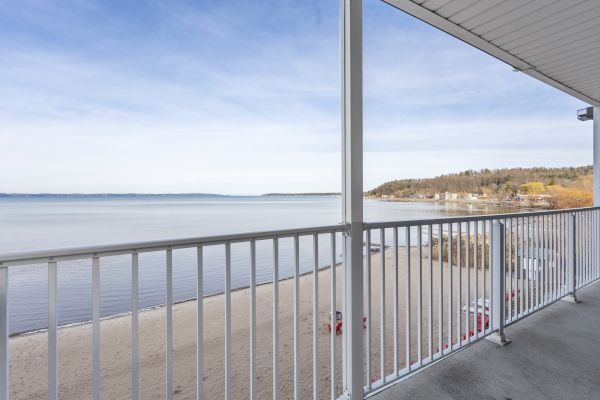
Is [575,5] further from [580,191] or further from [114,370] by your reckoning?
[114,370]

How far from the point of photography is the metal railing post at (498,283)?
94.1 inches

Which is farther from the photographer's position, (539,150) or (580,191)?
(539,150)

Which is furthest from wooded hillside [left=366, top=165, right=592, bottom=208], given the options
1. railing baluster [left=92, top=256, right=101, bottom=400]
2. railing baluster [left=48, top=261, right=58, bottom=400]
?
railing baluster [left=48, top=261, right=58, bottom=400]

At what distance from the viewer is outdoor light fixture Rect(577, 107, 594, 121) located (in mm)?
4277

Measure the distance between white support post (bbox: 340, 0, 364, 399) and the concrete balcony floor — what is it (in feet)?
1.04

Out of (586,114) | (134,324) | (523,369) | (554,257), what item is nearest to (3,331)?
(134,324)

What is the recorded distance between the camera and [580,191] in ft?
13.7

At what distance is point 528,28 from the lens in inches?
94.2

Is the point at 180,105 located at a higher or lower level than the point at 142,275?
higher

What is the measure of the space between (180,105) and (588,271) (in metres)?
5.14

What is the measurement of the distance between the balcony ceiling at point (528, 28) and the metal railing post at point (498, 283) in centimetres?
148

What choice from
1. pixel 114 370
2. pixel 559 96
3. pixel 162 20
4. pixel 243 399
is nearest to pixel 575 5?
pixel 559 96

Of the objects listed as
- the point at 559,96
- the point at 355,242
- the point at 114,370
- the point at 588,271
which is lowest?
the point at 114,370

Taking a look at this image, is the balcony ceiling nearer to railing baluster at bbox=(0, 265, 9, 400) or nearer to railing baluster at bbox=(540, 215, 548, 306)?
railing baluster at bbox=(540, 215, 548, 306)
